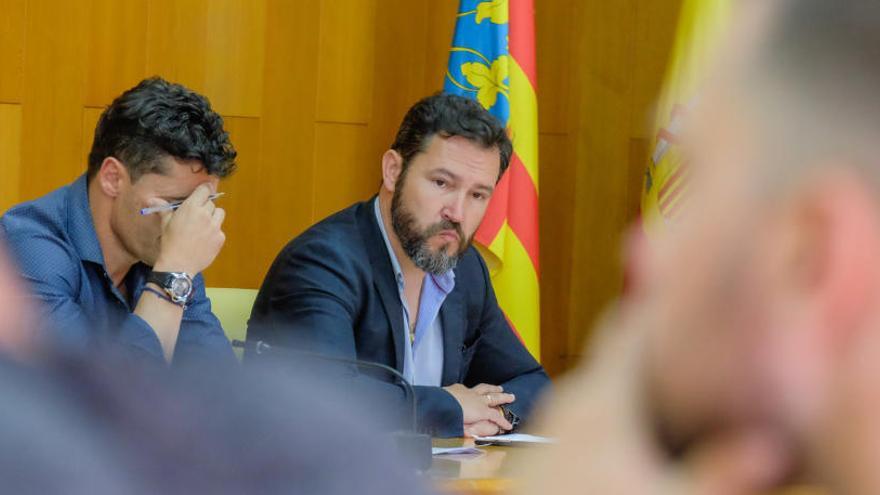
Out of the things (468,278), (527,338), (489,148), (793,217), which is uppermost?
(793,217)

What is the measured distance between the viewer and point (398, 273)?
326 cm

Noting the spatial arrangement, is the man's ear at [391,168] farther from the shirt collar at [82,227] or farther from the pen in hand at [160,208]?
the shirt collar at [82,227]

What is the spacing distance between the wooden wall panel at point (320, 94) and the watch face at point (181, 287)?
1.85 metres

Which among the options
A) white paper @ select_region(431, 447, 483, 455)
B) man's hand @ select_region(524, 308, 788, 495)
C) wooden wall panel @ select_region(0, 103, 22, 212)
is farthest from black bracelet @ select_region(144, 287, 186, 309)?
man's hand @ select_region(524, 308, 788, 495)

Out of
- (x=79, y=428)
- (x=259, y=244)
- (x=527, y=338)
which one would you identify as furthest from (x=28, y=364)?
(x=259, y=244)

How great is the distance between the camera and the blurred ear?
17 centimetres

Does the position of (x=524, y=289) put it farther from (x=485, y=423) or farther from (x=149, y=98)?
(x=149, y=98)

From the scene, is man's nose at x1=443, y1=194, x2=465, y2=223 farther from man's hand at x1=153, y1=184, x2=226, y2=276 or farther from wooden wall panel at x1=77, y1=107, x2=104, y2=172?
wooden wall panel at x1=77, y1=107, x2=104, y2=172

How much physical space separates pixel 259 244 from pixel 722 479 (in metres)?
4.59

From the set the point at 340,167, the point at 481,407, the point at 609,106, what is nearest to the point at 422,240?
the point at 481,407

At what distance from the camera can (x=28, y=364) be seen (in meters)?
0.20

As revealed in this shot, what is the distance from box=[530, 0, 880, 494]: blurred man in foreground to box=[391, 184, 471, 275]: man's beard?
3040 mm

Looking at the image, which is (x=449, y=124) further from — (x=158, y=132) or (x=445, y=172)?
(x=158, y=132)

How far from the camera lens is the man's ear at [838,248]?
17 cm
